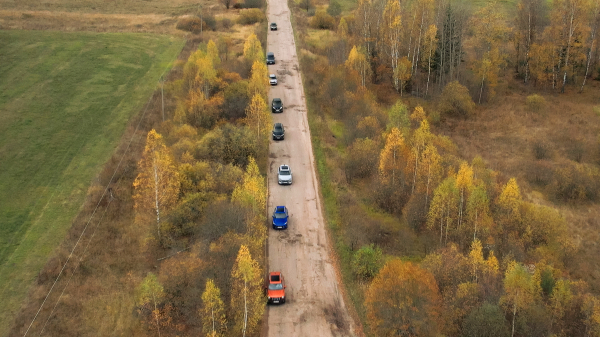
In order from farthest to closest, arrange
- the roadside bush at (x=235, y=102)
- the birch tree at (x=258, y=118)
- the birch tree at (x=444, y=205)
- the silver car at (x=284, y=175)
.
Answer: the roadside bush at (x=235, y=102) < the birch tree at (x=258, y=118) < the silver car at (x=284, y=175) < the birch tree at (x=444, y=205)

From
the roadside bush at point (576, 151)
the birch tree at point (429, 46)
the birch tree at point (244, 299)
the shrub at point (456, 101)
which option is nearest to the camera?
the birch tree at point (244, 299)

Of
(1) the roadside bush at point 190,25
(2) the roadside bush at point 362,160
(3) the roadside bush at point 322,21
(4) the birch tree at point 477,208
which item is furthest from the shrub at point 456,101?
(1) the roadside bush at point 190,25

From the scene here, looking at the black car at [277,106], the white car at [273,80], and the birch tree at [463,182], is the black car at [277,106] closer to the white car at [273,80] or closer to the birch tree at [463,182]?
the white car at [273,80]

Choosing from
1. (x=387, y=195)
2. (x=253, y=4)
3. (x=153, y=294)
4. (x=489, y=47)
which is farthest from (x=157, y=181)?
(x=253, y=4)

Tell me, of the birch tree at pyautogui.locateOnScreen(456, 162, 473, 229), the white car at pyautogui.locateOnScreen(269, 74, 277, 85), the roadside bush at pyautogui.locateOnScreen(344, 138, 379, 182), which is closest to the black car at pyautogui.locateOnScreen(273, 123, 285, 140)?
the roadside bush at pyautogui.locateOnScreen(344, 138, 379, 182)

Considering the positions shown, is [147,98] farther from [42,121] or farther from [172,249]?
[172,249]

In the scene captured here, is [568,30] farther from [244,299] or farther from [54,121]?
[54,121]

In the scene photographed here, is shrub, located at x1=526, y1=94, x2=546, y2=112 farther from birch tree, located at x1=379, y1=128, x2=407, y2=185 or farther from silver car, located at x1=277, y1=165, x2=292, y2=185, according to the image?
silver car, located at x1=277, y1=165, x2=292, y2=185
